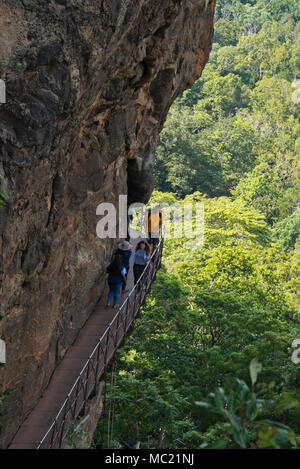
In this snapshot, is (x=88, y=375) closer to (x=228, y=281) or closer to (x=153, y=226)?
(x=153, y=226)

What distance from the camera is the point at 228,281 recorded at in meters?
21.3

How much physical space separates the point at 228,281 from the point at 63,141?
14.5 metres

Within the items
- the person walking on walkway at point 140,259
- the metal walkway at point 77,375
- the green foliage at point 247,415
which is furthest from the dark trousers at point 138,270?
the green foliage at point 247,415

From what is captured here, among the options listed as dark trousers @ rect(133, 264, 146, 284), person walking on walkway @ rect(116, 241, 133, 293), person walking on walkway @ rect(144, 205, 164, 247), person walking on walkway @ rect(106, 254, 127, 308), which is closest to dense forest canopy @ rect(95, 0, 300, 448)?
person walking on walkway @ rect(106, 254, 127, 308)

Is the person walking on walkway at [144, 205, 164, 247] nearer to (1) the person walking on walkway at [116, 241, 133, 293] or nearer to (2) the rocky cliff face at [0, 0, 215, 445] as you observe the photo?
(2) the rocky cliff face at [0, 0, 215, 445]

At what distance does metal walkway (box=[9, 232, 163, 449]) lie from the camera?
753 centimetres

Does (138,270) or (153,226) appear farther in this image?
(153,226)

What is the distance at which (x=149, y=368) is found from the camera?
52.5ft

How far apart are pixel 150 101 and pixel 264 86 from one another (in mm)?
53582

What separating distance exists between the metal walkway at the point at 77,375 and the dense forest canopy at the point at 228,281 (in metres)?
0.79

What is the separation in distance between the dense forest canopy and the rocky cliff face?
1.96 meters

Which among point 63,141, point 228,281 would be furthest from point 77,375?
point 228,281

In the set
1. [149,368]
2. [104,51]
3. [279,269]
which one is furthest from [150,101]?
[279,269]
